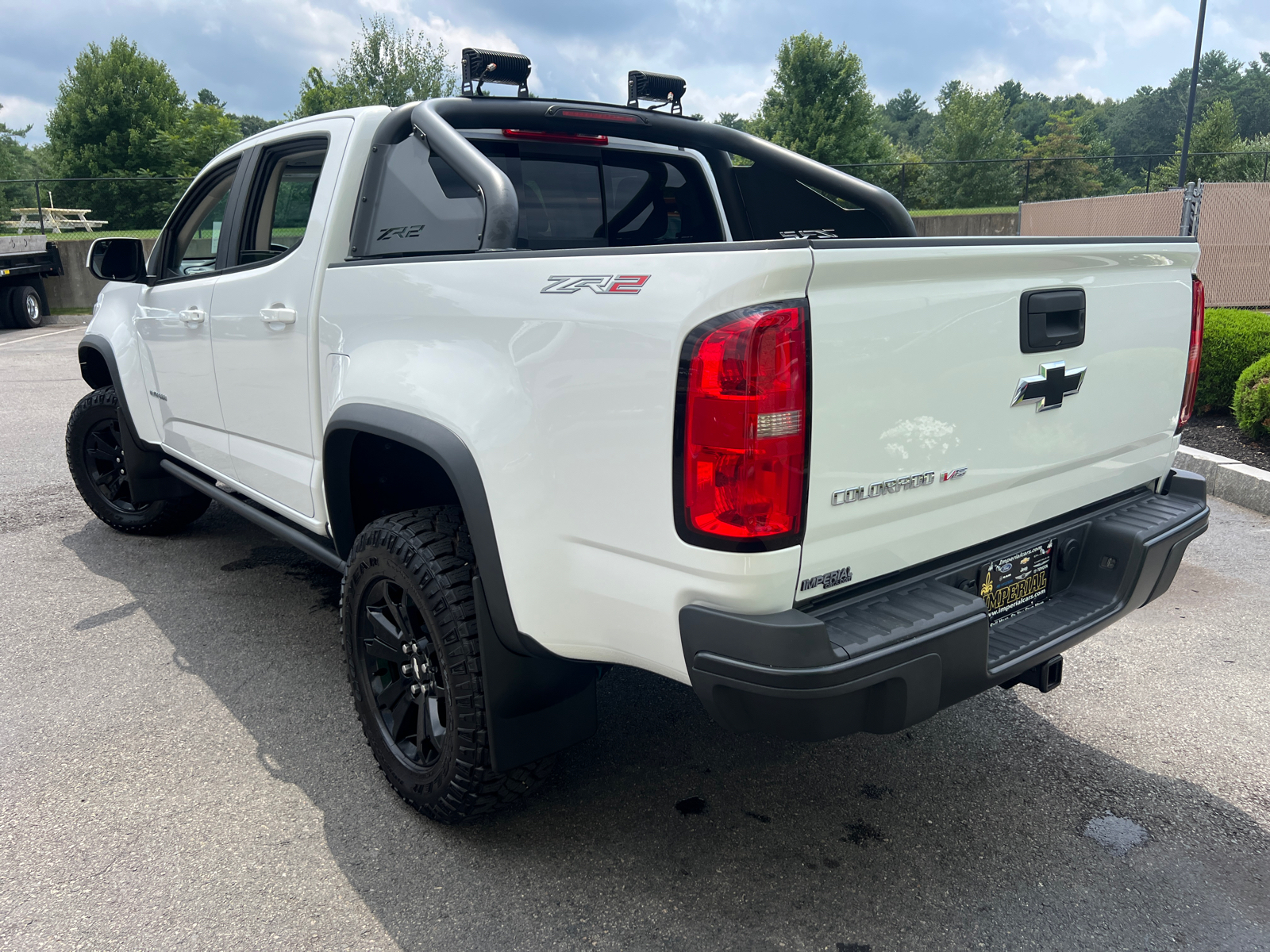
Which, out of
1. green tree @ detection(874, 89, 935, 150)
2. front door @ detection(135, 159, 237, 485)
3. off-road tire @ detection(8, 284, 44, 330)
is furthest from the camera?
green tree @ detection(874, 89, 935, 150)

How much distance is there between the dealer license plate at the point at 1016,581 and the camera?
2.36 metres

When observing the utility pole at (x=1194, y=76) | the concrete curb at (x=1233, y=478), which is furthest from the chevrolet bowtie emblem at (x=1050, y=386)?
the utility pole at (x=1194, y=76)

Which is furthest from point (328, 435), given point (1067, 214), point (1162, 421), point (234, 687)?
point (1067, 214)

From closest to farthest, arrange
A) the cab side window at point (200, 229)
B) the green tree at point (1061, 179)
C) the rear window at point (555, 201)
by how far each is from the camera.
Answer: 1. the rear window at point (555, 201)
2. the cab side window at point (200, 229)
3. the green tree at point (1061, 179)

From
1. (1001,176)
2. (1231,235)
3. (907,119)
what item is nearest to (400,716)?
(1231,235)

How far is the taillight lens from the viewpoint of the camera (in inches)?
110

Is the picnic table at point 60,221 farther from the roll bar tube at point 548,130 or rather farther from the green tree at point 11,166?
the roll bar tube at point 548,130

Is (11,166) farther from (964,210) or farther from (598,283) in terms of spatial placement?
(598,283)

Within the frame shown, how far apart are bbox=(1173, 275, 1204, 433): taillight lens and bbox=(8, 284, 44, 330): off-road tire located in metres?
19.5

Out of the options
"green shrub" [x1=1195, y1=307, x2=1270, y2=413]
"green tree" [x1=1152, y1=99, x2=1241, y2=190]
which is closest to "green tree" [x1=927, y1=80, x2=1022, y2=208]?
"green tree" [x1=1152, y1=99, x2=1241, y2=190]

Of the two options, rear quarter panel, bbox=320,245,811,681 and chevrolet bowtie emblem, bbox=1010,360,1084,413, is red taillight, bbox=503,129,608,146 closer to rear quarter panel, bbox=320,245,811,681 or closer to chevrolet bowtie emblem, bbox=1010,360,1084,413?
rear quarter panel, bbox=320,245,811,681

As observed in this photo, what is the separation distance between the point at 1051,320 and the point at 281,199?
9.11 feet

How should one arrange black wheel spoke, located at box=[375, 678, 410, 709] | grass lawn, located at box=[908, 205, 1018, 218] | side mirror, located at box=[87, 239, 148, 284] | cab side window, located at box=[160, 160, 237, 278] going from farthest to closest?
1. grass lawn, located at box=[908, 205, 1018, 218]
2. side mirror, located at box=[87, 239, 148, 284]
3. cab side window, located at box=[160, 160, 237, 278]
4. black wheel spoke, located at box=[375, 678, 410, 709]

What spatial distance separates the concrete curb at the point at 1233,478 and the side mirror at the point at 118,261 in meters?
5.95
